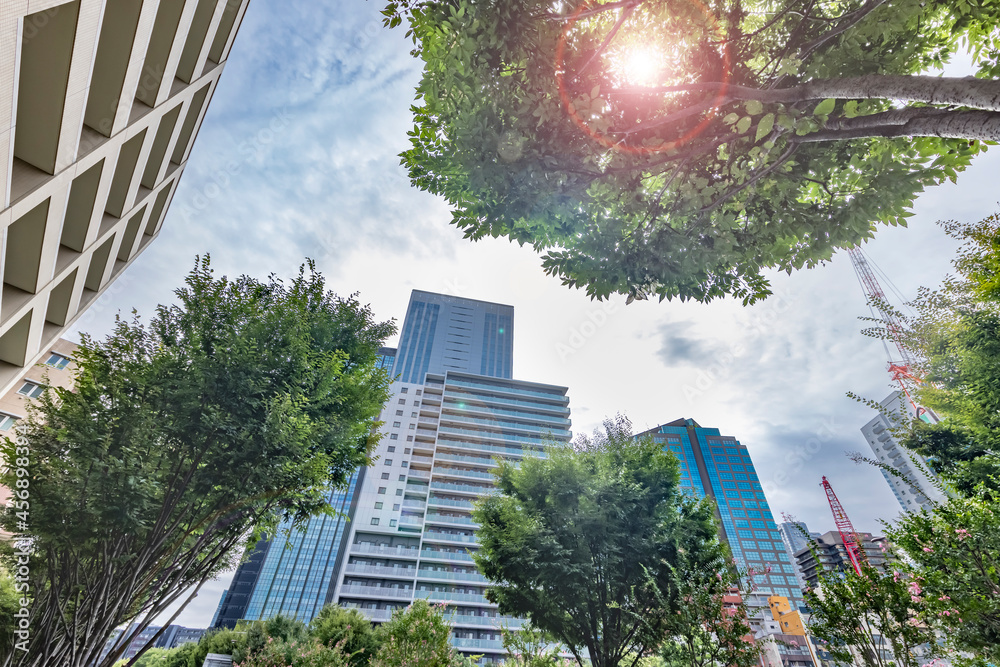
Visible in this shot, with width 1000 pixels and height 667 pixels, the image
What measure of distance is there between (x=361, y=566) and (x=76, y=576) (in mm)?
39087

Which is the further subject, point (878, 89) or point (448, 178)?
point (448, 178)

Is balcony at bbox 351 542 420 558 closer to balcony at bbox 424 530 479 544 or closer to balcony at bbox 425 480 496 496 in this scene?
balcony at bbox 424 530 479 544

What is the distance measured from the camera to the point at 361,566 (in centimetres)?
3769

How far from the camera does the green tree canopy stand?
9.79 feet

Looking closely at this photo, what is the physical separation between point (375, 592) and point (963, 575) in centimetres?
4212

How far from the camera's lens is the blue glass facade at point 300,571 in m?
62.3

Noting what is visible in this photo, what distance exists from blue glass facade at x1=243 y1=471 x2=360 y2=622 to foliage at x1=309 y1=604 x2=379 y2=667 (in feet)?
157

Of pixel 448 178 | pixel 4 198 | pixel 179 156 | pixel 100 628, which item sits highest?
pixel 179 156

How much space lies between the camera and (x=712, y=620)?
22.1 feet

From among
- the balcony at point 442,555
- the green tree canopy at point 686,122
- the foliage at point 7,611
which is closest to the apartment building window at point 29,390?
the foliage at point 7,611

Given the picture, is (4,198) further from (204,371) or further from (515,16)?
(515,16)

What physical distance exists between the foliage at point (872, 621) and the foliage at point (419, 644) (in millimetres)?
7086

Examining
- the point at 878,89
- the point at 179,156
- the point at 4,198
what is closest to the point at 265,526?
the point at 4,198

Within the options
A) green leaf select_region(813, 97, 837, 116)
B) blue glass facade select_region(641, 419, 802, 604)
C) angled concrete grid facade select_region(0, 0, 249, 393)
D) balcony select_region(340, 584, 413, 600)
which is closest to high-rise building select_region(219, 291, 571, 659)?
balcony select_region(340, 584, 413, 600)
